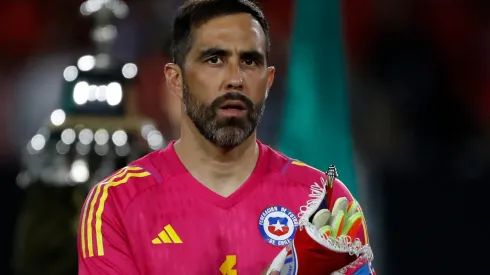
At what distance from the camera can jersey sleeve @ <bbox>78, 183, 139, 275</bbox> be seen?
1.83 metres

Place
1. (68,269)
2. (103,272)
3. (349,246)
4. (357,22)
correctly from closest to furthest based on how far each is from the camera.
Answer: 1. (349,246)
2. (103,272)
3. (68,269)
4. (357,22)

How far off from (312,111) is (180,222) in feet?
6.89

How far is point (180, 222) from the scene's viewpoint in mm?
1900

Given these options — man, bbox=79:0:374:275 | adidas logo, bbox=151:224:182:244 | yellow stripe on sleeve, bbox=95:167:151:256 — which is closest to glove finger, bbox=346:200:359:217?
man, bbox=79:0:374:275

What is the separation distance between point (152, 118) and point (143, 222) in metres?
2.31

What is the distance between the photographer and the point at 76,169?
354cm

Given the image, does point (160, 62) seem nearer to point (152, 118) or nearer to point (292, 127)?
point (152, 118)

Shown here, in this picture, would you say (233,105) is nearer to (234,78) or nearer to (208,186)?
(234,78)

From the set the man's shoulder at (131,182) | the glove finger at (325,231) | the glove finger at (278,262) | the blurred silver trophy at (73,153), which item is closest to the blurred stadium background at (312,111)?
the blurred silver trophy at (73,153)

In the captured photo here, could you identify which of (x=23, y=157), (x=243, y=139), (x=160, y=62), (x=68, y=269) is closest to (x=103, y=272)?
(x=243, y=139)

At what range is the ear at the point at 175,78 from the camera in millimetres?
1988

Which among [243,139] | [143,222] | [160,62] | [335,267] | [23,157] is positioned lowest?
[335,267]

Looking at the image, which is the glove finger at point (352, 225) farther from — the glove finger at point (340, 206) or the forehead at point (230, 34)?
the forehead at point (230, 34)

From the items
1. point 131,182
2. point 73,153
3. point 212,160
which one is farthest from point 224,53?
point 73,153
